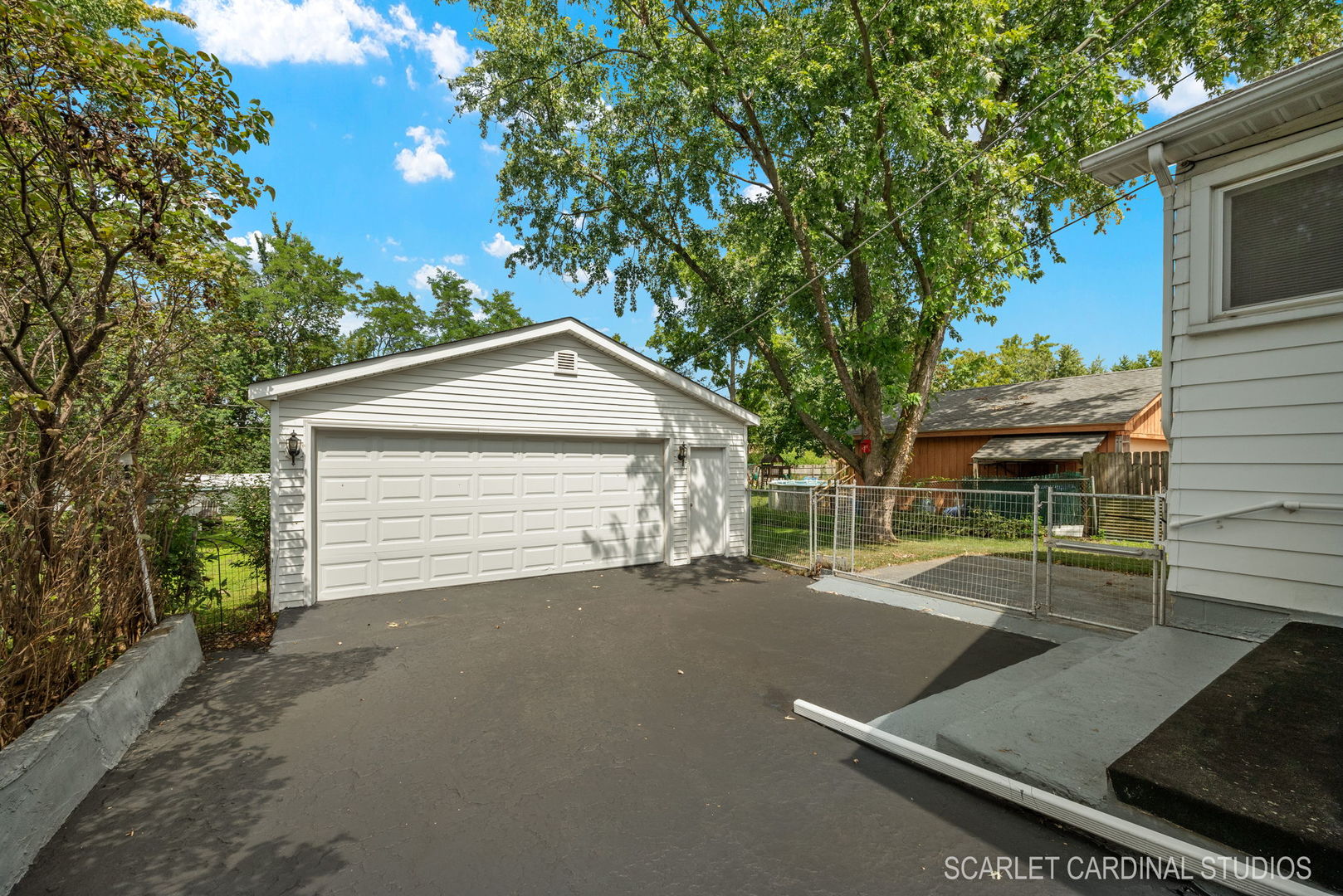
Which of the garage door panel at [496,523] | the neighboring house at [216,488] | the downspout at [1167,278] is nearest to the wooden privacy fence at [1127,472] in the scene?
the downspout at [1167,278]

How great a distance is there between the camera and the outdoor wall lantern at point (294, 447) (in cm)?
629

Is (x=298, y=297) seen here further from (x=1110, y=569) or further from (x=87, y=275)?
(x=1110, y=569)

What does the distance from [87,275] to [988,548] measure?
11.3m

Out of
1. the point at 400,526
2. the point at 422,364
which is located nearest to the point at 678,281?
the point at 422,364

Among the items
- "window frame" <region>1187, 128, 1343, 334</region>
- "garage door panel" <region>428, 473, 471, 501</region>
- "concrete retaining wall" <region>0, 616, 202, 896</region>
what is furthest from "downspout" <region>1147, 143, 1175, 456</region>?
"garage door panel" <region>428, 473, 471, 501</region>

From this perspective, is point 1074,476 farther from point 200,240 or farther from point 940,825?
point 200,240

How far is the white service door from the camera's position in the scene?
9352mm

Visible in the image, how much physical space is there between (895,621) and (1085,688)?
2516 mm

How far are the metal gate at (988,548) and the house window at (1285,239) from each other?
1857 mm

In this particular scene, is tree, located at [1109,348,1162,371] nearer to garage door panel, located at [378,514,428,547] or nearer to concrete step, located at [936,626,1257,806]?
concrete step, located at [936,626,1257,806]

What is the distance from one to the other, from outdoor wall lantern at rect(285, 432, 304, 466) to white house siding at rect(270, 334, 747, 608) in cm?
5

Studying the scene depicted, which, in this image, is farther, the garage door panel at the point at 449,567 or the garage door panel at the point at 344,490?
the garage door panel at the point at 449,567

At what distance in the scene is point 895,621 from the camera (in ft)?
19.3

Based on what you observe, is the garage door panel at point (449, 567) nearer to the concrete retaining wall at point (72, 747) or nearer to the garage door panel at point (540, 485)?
the garage door panel at point (540, 485)
